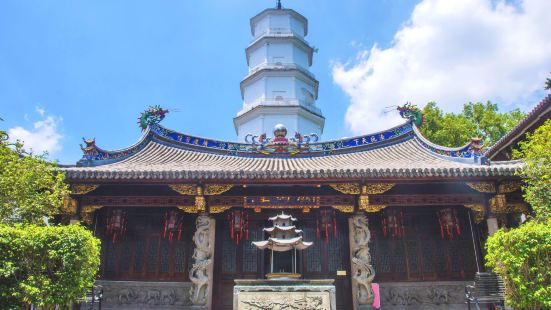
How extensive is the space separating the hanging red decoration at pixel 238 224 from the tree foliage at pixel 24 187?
4025mm

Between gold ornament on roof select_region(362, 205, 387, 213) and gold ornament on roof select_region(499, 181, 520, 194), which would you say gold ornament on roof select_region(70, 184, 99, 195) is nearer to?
gold ornament on roof select_region(362, 205, 387, 213)

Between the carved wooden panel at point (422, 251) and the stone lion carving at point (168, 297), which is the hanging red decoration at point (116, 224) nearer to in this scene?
the stone lion carving at point (168, 297)

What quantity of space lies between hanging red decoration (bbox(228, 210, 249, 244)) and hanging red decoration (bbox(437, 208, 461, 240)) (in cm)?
513

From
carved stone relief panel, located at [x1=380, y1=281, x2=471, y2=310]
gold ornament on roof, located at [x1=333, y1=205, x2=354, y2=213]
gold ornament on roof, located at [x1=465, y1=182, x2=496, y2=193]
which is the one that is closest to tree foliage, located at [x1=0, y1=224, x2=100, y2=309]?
gold ornament on roof, located at [x1=333, y1=205, x2=354, y2=213]

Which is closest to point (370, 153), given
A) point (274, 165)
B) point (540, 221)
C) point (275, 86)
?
point (274, 165)

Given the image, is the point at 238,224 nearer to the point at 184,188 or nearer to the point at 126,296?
the point at 184,188

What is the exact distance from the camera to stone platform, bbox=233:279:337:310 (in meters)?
7.95

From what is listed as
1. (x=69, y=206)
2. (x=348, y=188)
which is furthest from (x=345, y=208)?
(x=69, y=206)

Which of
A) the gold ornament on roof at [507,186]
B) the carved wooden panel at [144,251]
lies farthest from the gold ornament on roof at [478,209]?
the carved wooden panel at [144,251]

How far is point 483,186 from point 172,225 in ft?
26.2

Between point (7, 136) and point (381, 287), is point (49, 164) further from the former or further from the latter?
point (381, 287)

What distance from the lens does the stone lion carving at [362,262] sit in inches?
387

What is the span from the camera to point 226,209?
11.0 meters

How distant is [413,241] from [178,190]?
6.34 m
